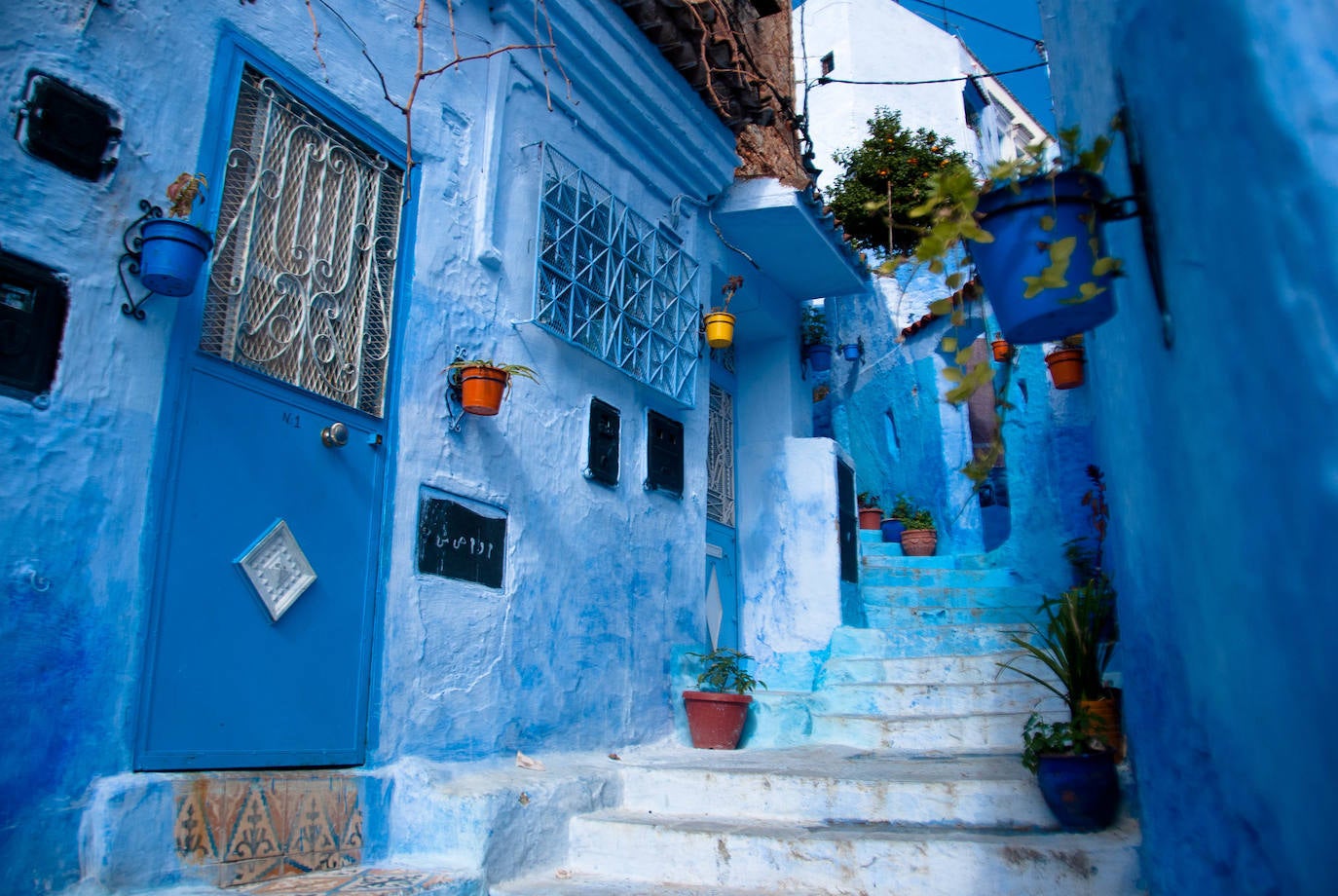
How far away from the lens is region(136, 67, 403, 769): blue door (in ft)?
9.55

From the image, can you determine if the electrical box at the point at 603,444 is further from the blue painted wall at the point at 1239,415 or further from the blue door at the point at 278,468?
the blue painted wall at the point at 1239,415

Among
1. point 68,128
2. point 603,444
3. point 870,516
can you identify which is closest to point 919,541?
point 870,516

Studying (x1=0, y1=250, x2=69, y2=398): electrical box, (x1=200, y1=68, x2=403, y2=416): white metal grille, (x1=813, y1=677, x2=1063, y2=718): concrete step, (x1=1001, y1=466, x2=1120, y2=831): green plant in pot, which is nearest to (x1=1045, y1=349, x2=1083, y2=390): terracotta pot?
(x1=813, y1=677, x2=1063, y2=718): concrete step

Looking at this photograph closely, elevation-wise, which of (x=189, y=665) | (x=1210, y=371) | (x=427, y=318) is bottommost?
(x=189, y=665)

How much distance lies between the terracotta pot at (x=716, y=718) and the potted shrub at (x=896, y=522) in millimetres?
4740

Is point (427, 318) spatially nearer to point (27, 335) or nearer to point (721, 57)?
point (27, 335)

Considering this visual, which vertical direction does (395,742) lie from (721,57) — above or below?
below

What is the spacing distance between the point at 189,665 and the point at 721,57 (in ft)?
15.7

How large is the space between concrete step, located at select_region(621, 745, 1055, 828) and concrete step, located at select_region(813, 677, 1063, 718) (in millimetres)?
780

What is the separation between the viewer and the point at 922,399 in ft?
33.3

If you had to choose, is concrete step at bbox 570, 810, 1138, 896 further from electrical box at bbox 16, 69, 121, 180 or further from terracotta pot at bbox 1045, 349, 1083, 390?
terracotta pot at bbox 1045, 349, 1083, 390

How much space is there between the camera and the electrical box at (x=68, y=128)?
105 inches

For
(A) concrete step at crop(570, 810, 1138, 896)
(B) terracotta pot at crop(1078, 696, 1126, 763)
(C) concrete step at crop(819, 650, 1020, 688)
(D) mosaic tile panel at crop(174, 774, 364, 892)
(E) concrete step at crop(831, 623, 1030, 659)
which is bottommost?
(A) concrete step at crop(570, 810, 1138, 896)

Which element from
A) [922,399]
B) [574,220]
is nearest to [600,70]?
[574,220]
